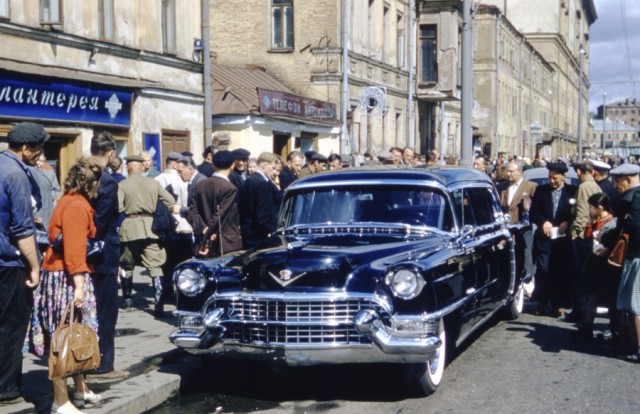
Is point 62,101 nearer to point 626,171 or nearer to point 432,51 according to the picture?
point 626,171

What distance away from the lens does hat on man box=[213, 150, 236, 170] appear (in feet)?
34.7

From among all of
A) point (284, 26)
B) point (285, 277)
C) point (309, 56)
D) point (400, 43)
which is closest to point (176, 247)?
point (285, 277)

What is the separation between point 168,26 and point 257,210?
43.0ft

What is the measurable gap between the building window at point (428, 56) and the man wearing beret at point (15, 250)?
40.9 m

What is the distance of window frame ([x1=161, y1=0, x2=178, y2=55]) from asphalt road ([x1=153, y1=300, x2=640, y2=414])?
14119mm

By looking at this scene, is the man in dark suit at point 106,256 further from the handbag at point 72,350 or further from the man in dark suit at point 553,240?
the man in dark suit at point 553,240

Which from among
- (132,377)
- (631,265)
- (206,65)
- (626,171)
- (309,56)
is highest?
(309,56)

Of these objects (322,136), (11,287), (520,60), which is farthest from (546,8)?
(11,287)

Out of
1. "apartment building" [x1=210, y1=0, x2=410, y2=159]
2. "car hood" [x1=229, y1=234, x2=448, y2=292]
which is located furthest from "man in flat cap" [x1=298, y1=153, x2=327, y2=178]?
"apartment building" [x1=210, y1=0, x2=410, y2=159]

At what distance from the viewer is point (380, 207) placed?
9.10 meters

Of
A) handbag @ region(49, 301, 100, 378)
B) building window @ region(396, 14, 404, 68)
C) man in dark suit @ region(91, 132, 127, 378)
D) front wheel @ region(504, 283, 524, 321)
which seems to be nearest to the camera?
handbag @ region(49, 301, 100, 378)

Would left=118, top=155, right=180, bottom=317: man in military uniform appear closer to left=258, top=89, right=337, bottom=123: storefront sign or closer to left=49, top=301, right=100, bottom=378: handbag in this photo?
left=49, top=301, right=100, bottom=378: handbag

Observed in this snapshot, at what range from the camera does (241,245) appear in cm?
1061

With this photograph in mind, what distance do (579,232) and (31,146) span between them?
697 centimetres
